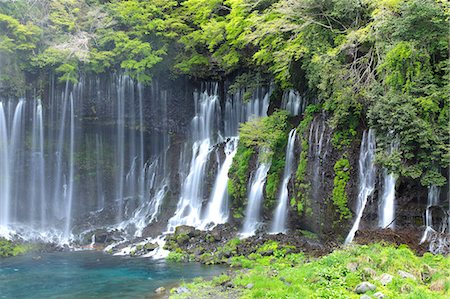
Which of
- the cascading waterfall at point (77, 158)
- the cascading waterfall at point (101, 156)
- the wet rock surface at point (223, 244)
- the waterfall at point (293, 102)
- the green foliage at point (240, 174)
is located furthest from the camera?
the cascading waterfall at point (77, 158)

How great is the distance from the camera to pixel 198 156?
24641mm

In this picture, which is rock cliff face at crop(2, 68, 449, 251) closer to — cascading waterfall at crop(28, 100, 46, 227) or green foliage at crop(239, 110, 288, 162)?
cascading waterfall at crop(28, 100, 46, 227)

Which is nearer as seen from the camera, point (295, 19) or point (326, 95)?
point (326, 95)

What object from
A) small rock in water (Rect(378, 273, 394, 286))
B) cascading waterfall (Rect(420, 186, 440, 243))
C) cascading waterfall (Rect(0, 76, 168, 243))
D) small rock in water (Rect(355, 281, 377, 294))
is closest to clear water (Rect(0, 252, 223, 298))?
cascading waterfall (Rect(0, 76, 168, 243))

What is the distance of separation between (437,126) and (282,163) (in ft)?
24.0

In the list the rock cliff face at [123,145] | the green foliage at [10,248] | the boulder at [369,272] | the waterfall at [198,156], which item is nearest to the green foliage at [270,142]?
the rock cliff face at [123,145]

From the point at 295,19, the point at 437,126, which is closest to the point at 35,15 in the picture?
the point at 295,19

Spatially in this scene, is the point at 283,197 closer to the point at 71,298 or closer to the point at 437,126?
the point at 437,126

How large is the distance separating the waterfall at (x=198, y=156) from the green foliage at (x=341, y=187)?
26.4ft

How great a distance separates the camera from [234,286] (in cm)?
1222

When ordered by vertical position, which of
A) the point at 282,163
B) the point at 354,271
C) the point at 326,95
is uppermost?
the point at 326,95

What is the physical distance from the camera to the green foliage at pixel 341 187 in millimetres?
16234

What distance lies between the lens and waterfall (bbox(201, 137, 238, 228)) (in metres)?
21.8

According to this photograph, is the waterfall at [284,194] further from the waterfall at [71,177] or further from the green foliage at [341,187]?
the waterfall at [71,177]
